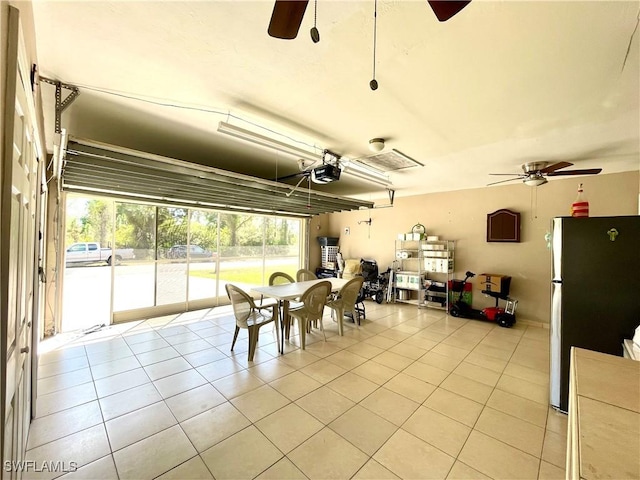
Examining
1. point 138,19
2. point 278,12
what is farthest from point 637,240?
point 138,19

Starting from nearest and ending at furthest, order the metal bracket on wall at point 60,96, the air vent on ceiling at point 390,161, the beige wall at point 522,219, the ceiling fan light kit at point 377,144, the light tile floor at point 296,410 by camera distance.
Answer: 1. the light tile floor at point 296,410
2. the metal bracket on wall at point 60,96
3. the ceiling fan light kit at point 377,144
4. the air vent on ceiling at point 390,161
5. the beige wall at point 522,219

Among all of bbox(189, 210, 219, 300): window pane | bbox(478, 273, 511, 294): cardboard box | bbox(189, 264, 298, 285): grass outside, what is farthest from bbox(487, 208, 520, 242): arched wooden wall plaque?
bbox(189, 210, 219, 300): window pane

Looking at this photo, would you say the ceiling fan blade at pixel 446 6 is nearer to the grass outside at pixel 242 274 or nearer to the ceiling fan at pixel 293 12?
the ceiling fan at pixel 293 12

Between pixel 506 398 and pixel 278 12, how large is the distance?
3566 mm

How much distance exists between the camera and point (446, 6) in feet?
2.60

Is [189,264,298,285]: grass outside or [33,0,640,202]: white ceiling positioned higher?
[33,0,640,202]: white ceiling

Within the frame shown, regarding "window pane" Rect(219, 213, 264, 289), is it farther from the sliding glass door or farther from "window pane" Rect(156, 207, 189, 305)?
"window pane" Rect(156, 207, 189, 305)

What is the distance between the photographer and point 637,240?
2.15 metres

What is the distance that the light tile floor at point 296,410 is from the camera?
178 cm

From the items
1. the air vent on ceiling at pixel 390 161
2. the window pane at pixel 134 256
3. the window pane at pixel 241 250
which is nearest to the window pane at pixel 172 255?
the window pane at pixel 134 256

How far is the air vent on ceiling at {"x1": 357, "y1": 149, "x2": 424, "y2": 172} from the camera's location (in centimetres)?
336

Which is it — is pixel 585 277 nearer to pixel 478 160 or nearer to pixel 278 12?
pixel 478 160

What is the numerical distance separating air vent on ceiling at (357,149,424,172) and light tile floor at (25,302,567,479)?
2.69 m

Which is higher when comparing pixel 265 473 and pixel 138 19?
pixel 138 19
